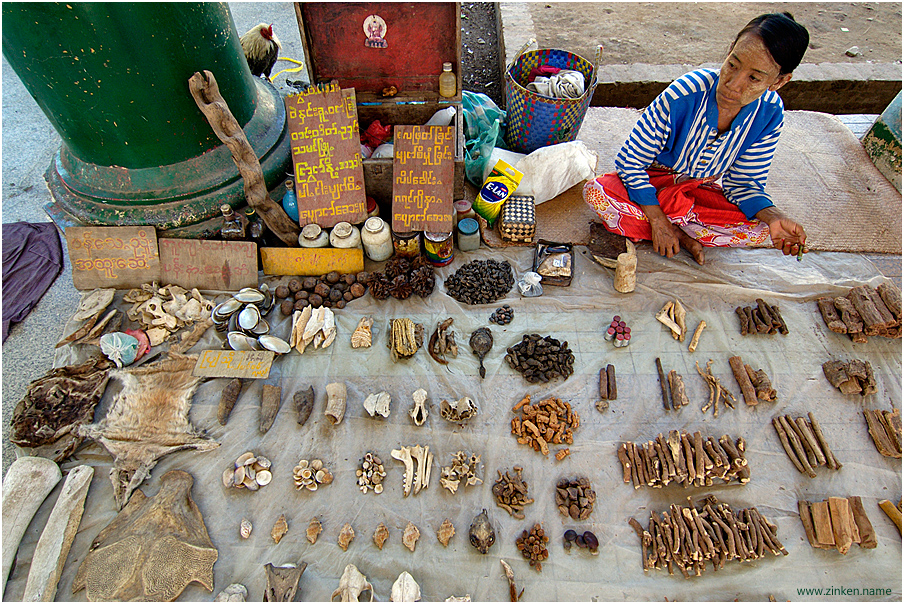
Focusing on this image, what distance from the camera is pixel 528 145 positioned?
479 cm

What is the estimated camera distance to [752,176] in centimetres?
365

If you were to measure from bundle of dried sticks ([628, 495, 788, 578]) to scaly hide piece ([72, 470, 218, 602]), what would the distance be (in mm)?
2467

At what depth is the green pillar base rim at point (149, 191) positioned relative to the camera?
3.77 meters

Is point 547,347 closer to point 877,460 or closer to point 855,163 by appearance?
point 877,460

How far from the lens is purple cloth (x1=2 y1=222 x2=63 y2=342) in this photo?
3873mm

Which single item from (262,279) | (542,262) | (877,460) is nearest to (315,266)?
(262,279)

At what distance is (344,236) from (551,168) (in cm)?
204

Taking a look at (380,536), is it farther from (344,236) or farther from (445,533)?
(344,236)

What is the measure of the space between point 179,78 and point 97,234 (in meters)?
1.40

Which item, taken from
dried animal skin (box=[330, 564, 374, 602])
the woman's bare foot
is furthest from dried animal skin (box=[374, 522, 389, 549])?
the woman's bare foot

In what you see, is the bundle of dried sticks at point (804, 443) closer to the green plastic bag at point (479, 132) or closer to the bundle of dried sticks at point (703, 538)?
the bundle of dried sticks at point (703, 538)

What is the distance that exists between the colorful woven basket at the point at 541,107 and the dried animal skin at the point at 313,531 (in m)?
3.87

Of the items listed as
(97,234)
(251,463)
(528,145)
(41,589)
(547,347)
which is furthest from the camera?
(528,145)

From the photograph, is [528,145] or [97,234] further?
[528,145]
